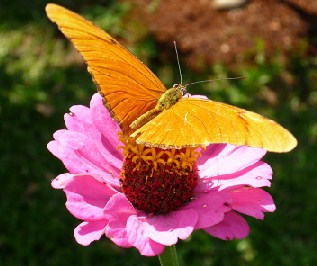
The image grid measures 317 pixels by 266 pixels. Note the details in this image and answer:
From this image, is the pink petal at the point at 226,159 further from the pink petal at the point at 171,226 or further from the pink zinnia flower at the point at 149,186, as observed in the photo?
the pink petal at the point at 171,226

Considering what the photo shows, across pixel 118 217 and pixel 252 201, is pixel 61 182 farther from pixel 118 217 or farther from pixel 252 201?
pixel 252 201

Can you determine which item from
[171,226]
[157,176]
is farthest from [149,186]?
[171,226]

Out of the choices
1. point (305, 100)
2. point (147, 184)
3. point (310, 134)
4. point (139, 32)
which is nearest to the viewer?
point (147, 184)

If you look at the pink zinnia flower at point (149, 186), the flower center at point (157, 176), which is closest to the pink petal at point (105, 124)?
the pink zinnia flower at point (149, 186)

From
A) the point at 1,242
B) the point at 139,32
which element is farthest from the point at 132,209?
the point at 139,32

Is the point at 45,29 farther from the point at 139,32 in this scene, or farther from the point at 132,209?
the point at 132,209
